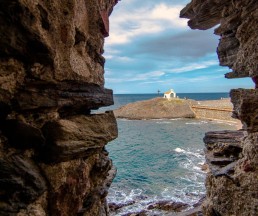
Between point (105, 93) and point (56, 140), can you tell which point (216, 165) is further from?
point (56, 140)

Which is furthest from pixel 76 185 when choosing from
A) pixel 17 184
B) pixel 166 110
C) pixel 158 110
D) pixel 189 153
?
pixel 166 110

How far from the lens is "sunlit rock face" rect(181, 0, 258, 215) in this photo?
8.41 meters

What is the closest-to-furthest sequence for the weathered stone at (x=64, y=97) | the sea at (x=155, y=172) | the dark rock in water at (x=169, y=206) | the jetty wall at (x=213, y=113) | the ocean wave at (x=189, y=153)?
the weathered stone at (x=64, y=97) → the dark rock in water at (x=169, y=206) → the sea at (x=155, y=172) → the ocean wave at (x=189, y=153) → the jetty wall at (x=213, y=113)

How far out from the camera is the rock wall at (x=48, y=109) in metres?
4.12

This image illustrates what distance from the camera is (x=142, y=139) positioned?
192 ft

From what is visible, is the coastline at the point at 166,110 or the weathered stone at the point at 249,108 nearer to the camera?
the weathered stone at the point at 249,108

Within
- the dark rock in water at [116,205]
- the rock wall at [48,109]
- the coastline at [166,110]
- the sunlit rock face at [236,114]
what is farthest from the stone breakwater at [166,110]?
the rock wall at [48,109]

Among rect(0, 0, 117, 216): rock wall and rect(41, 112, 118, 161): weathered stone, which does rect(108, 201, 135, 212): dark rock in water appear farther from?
rect(41, 112, 118, 161): weathered stone

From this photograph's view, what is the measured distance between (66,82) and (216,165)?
8.05 metres

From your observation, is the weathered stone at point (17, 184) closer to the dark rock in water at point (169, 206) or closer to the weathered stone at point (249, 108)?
the weathered stone at point (249, 108)

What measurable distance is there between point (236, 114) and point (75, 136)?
22.6ft

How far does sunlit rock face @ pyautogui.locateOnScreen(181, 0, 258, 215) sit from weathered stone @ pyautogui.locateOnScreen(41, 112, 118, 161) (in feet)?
16.0

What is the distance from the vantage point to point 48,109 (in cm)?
508

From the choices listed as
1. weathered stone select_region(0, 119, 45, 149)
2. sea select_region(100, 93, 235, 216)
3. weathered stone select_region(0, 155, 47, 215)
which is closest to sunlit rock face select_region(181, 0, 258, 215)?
weathered stone select_region(0, 119, 45, 149)
